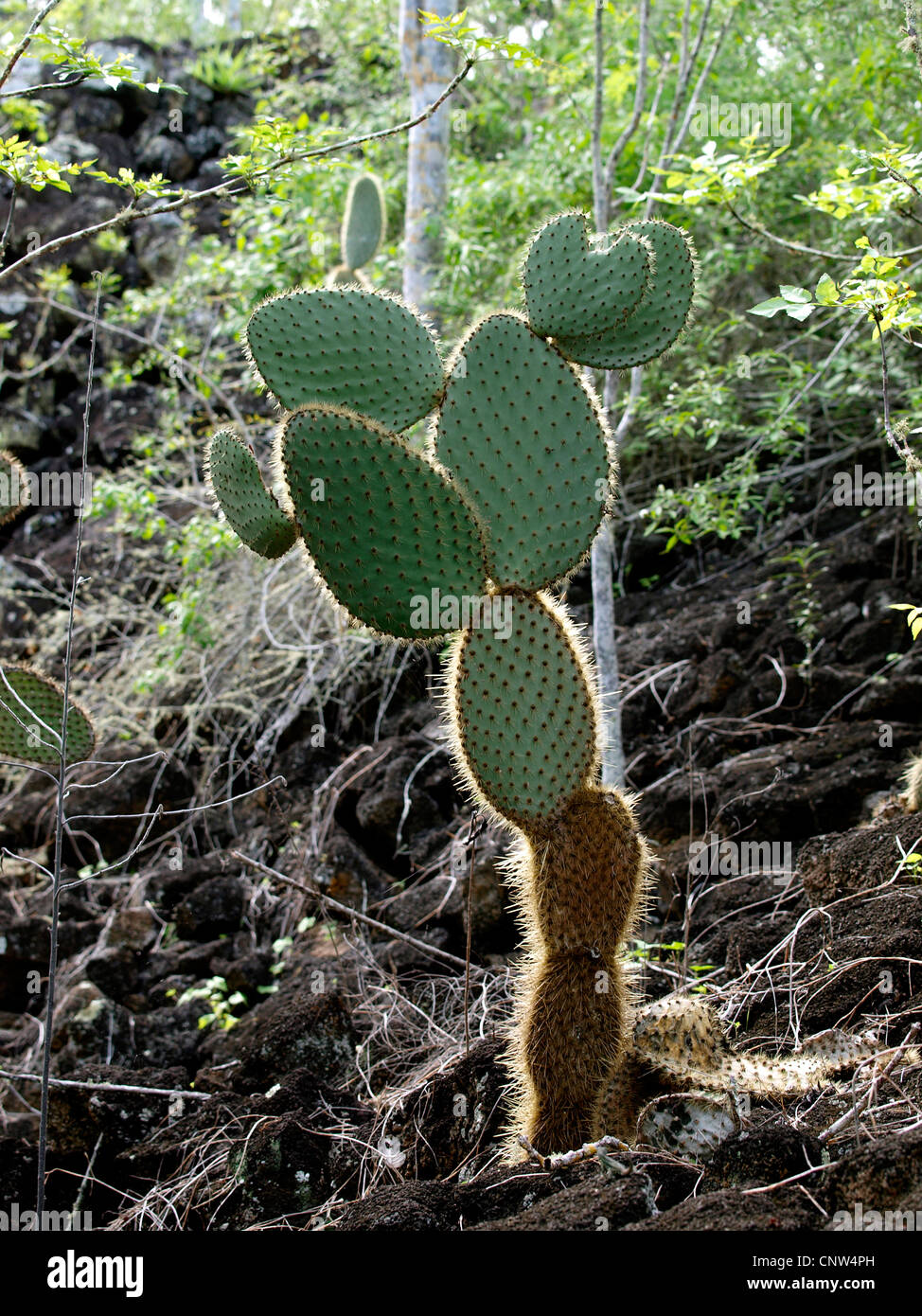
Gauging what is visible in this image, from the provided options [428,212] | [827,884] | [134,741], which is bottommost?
[134,741]

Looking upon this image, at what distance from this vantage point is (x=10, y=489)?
324 centimetres

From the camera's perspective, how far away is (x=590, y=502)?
7.64ft

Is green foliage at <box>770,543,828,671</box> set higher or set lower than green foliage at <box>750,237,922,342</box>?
lower

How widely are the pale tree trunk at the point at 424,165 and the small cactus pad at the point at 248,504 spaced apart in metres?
2.69

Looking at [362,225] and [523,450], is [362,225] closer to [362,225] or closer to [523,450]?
[362,225]

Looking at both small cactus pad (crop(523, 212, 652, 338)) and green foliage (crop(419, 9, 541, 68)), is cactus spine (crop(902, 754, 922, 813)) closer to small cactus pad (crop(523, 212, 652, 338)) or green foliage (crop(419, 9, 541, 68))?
small cactus pad (crop(523, 212, 652, 338))

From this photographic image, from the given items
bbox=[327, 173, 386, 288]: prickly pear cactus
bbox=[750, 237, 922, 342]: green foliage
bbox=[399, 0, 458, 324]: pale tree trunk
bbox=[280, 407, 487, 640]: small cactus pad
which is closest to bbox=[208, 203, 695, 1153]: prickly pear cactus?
bbox=[280, 407, 487, 640]: small cactus pad

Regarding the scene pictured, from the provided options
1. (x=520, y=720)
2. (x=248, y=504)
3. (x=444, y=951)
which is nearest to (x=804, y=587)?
(x=444, y=951)

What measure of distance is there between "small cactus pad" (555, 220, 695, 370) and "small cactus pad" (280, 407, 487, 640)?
548 millimetres

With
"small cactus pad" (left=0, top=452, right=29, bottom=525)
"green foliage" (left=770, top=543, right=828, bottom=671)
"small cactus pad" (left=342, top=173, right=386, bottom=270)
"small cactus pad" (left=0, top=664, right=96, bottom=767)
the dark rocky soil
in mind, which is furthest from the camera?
"small cactus pad" (left=342, top=173, right=386, bottom=270)

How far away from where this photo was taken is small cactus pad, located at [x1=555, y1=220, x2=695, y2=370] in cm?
247

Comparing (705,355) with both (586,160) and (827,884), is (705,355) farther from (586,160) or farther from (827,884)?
(827,884)
